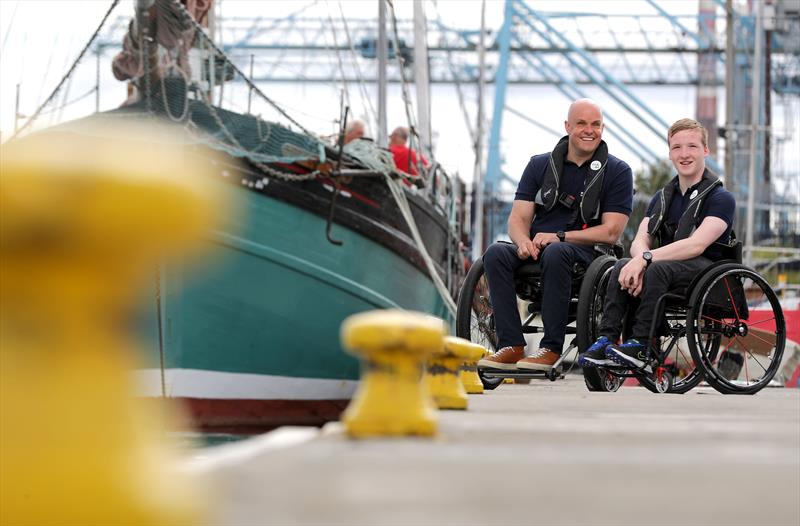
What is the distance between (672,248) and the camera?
5633 mm

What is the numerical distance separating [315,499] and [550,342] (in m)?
4.46

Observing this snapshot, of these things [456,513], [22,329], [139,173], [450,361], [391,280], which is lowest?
[391,280]

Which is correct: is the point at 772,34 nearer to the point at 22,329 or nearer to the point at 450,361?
the point at 450,361

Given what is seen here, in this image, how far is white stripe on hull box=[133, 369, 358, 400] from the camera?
418 inches

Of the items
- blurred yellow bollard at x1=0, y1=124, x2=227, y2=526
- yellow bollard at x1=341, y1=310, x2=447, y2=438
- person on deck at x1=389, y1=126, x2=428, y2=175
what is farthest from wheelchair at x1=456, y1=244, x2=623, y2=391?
person on deck at x1=389, y1=126, x2=428, y2=175

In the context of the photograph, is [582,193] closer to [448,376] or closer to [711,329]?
[711,329]

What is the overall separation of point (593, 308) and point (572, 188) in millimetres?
569

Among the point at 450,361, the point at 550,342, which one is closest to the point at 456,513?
the point at 450,361

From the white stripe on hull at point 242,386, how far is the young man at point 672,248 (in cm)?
503

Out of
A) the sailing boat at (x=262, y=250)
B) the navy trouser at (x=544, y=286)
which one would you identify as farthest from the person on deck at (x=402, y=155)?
the navy trouser at (x=544, y=286)

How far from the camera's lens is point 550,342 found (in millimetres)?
5895

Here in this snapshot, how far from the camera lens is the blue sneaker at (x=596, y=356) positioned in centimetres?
550

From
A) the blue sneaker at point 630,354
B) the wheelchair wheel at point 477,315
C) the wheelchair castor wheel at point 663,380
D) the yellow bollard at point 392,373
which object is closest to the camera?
the yellow bollard at point 392,373

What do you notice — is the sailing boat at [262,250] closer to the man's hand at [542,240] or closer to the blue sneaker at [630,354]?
the man's hand at [542,240]
